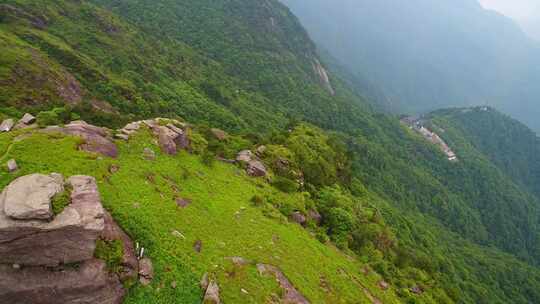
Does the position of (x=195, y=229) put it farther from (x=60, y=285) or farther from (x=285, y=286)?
(x=60, y=285)

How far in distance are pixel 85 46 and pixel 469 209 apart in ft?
516

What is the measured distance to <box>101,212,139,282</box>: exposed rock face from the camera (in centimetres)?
1482

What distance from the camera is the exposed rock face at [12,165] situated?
16.3 m

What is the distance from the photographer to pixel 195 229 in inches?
776

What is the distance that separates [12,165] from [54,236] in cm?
622

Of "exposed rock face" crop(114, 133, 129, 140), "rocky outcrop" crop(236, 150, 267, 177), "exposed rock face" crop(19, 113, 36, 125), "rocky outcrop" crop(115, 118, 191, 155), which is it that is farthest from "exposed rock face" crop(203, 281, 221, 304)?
"exposed rock face" crop(19, 113, 36, 125)

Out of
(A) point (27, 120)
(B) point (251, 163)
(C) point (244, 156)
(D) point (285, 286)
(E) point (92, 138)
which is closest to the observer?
(D) point (285, 286)

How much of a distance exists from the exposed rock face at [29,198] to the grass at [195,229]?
2348 mm

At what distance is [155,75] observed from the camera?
88.8 metres

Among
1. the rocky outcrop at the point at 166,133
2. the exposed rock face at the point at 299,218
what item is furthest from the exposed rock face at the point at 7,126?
the exposed rock face at the point at 299,218

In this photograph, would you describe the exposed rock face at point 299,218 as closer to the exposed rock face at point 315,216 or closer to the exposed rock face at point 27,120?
the exposed rock face at point 315,216

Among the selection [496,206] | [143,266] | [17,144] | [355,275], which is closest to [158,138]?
[17,144]

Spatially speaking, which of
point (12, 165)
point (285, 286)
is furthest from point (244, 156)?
point (12, 165)

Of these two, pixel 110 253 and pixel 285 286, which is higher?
pixel 110 253
